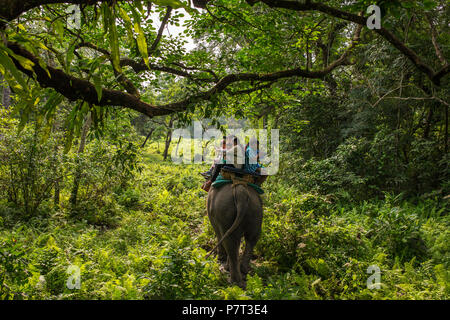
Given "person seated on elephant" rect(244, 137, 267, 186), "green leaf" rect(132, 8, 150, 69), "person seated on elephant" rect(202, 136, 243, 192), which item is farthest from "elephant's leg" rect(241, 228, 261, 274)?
"green leaf" rect(132, 8, 150, 69)

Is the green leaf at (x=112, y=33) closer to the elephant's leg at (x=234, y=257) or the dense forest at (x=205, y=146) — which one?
the dense forest at (x=205, y=146)

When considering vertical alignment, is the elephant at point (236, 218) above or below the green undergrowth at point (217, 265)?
above

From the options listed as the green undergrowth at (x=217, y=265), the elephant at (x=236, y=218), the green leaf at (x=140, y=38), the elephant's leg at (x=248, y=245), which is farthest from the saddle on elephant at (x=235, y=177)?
the green leaf at (x=140, y=38)

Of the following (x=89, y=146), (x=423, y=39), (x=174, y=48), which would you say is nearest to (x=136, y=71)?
(x=174, y=48)

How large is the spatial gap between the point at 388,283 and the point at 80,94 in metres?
4.11

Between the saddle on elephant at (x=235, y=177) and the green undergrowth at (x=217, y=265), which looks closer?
the green undergrowth at (x=217, y=265)

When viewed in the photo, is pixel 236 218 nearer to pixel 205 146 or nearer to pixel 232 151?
pixel 232 151

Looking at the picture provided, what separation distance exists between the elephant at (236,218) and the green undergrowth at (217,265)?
13.1 inches

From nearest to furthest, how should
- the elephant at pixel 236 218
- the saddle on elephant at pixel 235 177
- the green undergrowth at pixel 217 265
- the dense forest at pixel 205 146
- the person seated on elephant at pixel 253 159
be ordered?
the dense forest at pixel 205 146 < the green undergrowth at pixel 217 265 < the elephant at pixel 236 218 < the saddle on elephant at pixel 235 177 < the person seated on elephant at pixel 253 159

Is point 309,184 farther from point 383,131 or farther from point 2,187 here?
point 2,187

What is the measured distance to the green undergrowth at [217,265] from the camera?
10.4ft

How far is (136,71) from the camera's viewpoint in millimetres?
4777

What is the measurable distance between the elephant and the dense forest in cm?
33

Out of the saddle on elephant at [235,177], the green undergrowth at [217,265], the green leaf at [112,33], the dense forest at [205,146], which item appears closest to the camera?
the green leaf at [112,33]
